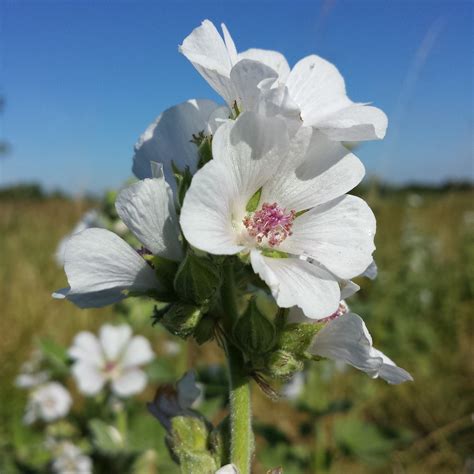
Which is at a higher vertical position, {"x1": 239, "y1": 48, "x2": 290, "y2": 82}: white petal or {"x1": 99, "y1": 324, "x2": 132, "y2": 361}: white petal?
{"x1": 239, "y1": 48, "x2": 290, "y2": 82}: white petal

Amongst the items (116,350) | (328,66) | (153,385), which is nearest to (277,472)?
(328,66)

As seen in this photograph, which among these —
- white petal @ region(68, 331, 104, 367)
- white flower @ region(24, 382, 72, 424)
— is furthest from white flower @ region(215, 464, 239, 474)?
white flower @ region(24, 382, 72, 424)

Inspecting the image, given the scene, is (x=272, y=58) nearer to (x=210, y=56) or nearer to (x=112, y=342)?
(x=210, y=56)

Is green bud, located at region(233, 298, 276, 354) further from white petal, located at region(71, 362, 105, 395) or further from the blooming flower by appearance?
white petal, located at region(71, 362, 105, 395)

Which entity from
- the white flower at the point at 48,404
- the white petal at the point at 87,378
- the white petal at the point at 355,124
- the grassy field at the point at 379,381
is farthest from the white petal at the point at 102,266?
the white flower at the point at 48,404

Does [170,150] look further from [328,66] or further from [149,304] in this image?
[149,304]

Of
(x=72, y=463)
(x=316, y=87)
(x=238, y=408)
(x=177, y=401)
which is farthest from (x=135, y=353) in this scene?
(x=316, y=87)
